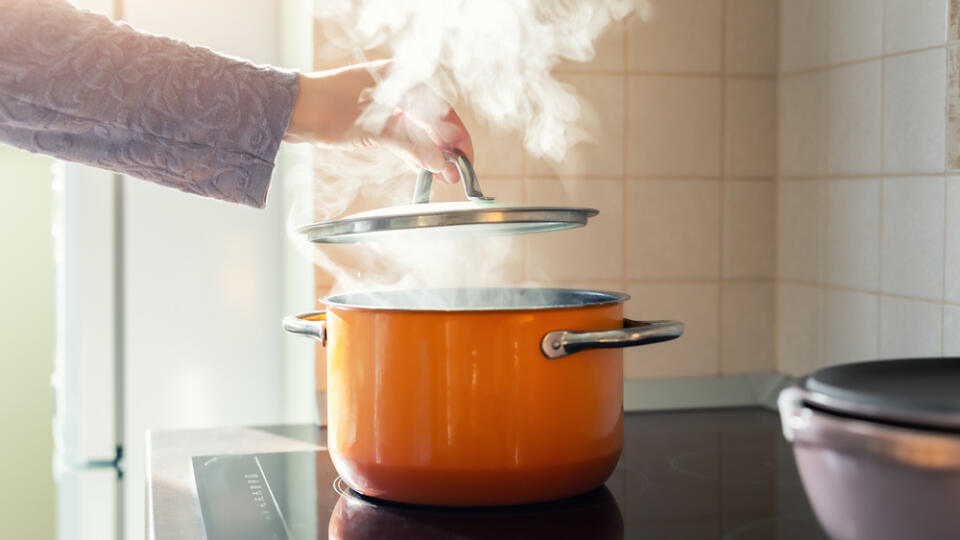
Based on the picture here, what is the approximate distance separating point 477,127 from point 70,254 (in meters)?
0.67

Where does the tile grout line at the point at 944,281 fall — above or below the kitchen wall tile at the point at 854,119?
below

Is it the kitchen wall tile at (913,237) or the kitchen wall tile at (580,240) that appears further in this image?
the kitchen wall tile at (580,240)

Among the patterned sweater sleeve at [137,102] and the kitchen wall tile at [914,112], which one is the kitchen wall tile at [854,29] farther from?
the patterned sweater sleeve at [137,102]

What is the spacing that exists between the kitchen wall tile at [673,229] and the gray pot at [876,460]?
2.55ft

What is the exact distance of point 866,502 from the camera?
1.63 ft

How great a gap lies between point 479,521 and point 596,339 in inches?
6.7

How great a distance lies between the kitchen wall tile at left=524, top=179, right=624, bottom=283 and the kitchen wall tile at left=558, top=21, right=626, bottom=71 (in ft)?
0.50

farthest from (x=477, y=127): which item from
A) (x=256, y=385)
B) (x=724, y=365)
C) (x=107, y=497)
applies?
(x=107, y=497)

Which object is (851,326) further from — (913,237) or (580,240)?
(580,240)

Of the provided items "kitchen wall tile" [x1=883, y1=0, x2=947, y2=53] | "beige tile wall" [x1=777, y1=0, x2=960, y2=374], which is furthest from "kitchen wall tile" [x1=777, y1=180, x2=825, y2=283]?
"kitchen wall tile" [x1=883, y1=0, x2=947, y2=53]

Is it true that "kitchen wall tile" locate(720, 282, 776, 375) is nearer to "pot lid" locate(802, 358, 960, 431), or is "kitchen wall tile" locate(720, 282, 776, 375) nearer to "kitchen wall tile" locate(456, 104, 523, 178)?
"kitchen wall tile" locate(456, 104, 523, 178)

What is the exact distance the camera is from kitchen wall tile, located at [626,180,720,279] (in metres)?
1.33

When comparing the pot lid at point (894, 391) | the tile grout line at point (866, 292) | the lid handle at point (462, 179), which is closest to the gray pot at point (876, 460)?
the pot lid at point (894, 391)

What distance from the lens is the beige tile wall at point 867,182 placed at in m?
1.05
